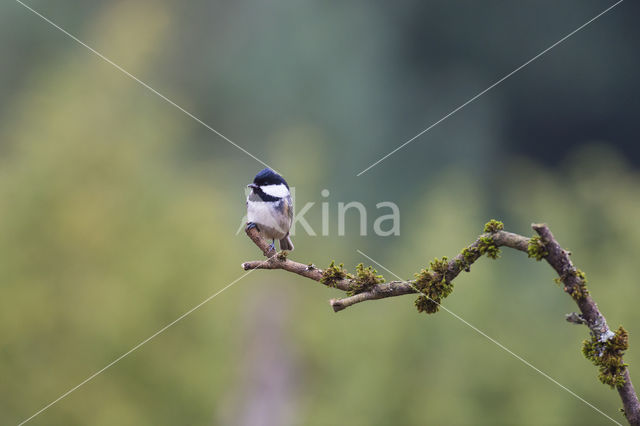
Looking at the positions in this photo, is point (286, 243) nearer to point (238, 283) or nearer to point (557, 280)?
point (557, 280)

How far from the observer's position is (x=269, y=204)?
12.4 ft

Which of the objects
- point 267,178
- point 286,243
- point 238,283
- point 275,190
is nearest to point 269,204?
point 275,190

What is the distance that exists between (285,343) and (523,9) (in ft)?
61.5

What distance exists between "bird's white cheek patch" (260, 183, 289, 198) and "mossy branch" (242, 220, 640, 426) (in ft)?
5.45

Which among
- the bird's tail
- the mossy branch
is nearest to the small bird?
the bird's tail

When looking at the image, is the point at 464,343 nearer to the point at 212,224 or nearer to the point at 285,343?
the point at 212,224

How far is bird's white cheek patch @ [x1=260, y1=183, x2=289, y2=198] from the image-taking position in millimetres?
3709

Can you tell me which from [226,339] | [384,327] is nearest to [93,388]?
[226,339]

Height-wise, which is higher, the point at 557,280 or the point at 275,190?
the point at 275,190

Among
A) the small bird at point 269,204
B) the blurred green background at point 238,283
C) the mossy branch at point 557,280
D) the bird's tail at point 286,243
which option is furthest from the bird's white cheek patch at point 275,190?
the blurred green background at point 238,283

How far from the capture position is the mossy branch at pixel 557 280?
5.10 feet

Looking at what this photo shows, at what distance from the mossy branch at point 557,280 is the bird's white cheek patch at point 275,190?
1.66m

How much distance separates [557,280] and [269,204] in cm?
238

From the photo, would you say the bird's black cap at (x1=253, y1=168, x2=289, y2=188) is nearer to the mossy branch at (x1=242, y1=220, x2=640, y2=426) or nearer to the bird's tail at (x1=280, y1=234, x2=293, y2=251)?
the bird's tail at (x1=280, y1=234, x2=293, y2=251)
